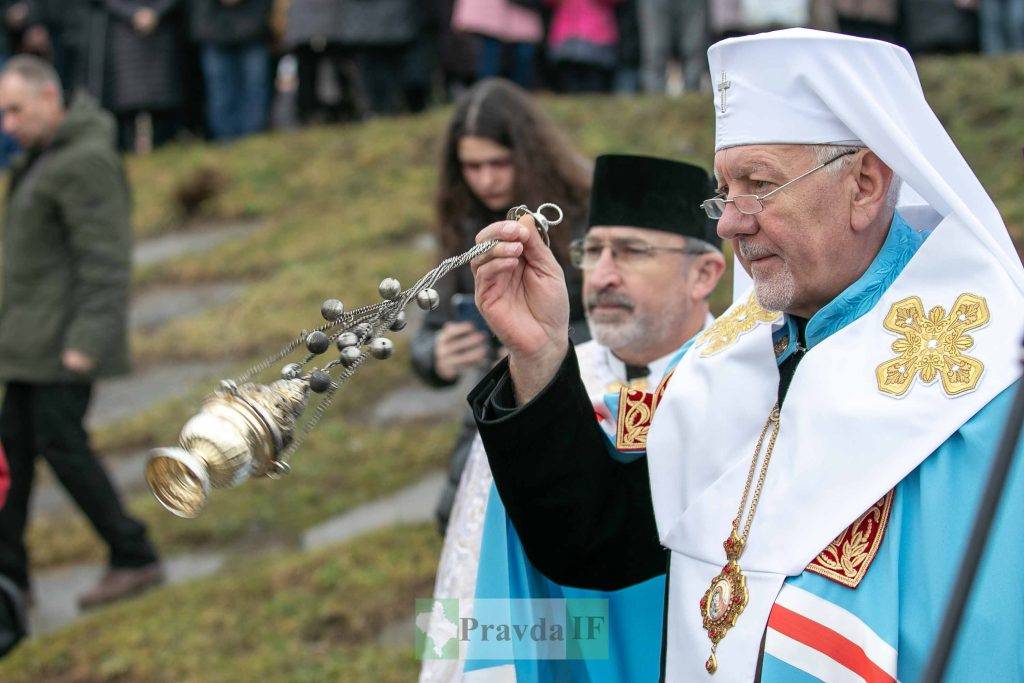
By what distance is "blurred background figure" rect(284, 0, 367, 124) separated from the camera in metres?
10.8

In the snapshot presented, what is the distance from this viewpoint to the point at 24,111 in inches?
256

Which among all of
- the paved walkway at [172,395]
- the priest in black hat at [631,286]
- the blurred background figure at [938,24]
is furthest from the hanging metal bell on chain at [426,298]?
the blurred background figure at [938,24]

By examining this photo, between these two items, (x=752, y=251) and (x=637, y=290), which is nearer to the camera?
(x=752, y=251)

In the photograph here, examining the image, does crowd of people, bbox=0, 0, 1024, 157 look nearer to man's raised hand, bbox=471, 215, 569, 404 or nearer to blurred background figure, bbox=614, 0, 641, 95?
blurred background figure, bbox=614, 0, 641, 95

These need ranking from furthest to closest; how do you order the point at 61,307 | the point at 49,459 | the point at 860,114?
the point at 61,307
the point at 49,459
the point at 860,114

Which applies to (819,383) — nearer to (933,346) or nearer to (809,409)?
(809,409)

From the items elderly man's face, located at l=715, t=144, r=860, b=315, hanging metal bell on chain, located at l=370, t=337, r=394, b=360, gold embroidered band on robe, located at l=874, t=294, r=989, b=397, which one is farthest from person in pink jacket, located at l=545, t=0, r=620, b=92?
hanging metal bell on chain, located at l=370, t=337, r=394, b=360

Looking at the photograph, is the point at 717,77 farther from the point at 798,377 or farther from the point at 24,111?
the point at 24,111

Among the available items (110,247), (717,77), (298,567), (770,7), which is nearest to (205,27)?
(770,7)

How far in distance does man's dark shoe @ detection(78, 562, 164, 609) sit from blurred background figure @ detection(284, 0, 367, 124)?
532cm

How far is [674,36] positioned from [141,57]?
429 cm

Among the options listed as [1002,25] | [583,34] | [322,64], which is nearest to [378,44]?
[322,64]

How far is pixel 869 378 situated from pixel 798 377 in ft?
0.47

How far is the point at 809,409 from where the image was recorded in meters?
2.50
